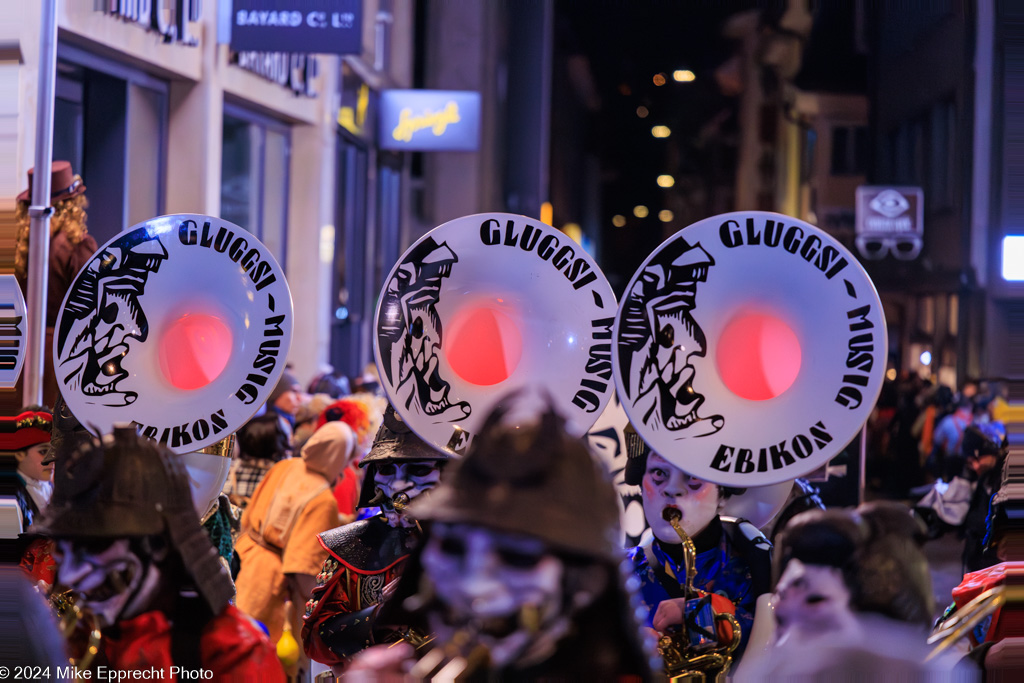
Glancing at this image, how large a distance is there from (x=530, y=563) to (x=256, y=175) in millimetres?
10229

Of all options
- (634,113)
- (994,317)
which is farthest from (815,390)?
(634,113)

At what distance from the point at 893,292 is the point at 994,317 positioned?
163cm

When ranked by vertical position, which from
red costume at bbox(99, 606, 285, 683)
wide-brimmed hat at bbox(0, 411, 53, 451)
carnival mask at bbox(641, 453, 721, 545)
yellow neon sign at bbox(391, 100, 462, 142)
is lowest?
red costume at bbox(99, 606, 285, 683)

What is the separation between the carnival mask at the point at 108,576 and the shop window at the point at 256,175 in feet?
26.0

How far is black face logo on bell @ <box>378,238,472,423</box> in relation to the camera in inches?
111

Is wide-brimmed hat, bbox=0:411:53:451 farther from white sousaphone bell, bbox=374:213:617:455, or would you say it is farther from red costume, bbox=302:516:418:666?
white sousaphone bell, bbox=374:213:617:455

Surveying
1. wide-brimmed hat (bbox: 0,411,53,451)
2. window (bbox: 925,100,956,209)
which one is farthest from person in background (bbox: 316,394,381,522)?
window (bbox: 925,100,956,209)

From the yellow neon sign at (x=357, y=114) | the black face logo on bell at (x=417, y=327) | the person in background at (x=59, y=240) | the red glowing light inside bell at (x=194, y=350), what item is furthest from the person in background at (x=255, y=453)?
the yellow neon sign at (x=357, y=114)

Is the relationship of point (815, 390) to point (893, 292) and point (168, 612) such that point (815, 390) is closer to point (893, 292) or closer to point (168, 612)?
point (168, 612)

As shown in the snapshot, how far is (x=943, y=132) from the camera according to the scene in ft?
50.1

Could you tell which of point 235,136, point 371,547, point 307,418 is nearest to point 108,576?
point 371,547

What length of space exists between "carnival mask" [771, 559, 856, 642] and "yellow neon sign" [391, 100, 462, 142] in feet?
38.1

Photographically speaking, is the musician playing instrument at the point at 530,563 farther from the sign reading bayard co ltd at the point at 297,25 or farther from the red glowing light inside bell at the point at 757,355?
the sign reading bayard co ltd at the point at 297,25

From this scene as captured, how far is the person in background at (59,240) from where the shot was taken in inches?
182
